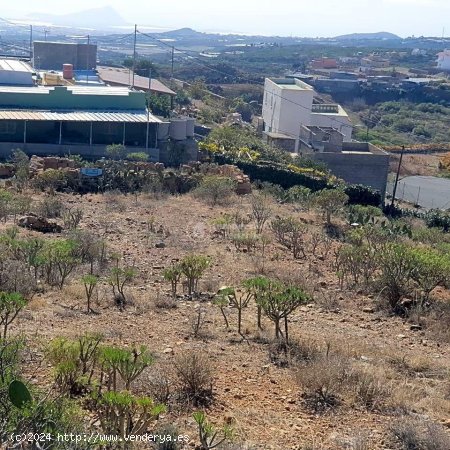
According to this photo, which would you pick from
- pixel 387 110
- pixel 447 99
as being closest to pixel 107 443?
pixel 387 110

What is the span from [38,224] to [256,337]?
6943mm

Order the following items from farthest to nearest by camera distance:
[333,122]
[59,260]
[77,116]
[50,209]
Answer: [333,122], [77,116], [50,209], [59,260]

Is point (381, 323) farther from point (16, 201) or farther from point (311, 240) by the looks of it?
point (16, 201)

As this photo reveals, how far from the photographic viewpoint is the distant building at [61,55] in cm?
4141

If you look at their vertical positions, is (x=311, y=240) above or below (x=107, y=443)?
below

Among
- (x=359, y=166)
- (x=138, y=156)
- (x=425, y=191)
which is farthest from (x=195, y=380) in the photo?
(x=425, y=191)

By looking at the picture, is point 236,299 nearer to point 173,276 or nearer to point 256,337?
point 173,276

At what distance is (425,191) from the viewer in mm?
28203

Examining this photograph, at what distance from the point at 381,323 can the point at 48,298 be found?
15.2 feet

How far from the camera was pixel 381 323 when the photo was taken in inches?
411

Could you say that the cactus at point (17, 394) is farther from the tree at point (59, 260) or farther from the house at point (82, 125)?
the house at point (82, 125)

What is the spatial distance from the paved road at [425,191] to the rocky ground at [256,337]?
12.7m

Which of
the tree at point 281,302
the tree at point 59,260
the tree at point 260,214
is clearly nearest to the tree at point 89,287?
the tree at point 59,260

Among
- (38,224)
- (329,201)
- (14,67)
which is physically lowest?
(38,224)
